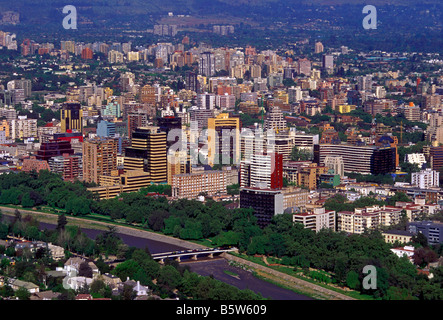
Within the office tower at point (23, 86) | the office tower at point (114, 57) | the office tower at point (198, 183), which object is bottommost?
the office tower at point (198, 183)

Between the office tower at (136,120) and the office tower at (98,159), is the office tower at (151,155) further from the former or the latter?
the office tower at (136,120)

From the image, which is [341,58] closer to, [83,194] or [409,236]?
[83,194]

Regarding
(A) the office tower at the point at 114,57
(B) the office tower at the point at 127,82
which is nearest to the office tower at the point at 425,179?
(B) the office tower at the point at 127,82

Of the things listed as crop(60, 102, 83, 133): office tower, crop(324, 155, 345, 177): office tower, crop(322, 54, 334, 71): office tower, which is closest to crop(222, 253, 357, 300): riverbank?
crop(324, 155, 345, 177): office tower

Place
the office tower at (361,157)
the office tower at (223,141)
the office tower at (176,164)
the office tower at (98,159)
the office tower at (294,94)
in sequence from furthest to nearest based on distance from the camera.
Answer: the office tower at (294,94), the office tower at (223,141), the office tower at (361,157), the office tower at (98,159), the office tower at (176,164)

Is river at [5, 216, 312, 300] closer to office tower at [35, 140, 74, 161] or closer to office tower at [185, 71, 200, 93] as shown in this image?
office tower at [35, 140, 74, 161]

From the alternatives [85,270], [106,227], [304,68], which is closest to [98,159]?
[106,227]

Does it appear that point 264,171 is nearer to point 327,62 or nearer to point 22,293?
point 22,293
